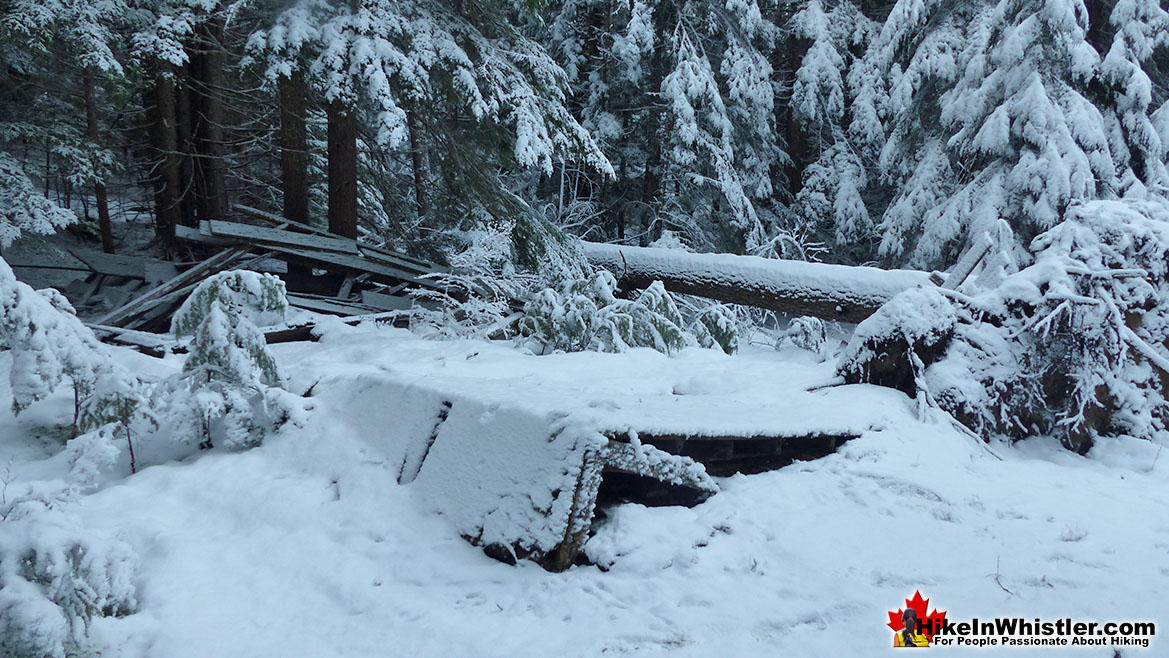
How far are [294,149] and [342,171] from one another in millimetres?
660

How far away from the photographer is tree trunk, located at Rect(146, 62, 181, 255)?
993cm

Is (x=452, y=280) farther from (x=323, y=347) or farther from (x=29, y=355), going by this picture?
(x=29, y=355)

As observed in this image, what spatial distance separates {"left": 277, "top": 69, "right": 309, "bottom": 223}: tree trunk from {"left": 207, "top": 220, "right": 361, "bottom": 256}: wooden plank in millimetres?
1039

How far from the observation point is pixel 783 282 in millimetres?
7980

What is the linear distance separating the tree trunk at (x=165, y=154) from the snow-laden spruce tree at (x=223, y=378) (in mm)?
6748

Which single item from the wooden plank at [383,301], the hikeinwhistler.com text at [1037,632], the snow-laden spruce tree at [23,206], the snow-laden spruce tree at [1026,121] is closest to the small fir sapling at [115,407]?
the hikeinwhistler.com text at [1037,632]

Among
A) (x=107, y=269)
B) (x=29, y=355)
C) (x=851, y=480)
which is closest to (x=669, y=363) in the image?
(x=851, y=480)

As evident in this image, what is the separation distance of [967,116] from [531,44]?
793 centimetres

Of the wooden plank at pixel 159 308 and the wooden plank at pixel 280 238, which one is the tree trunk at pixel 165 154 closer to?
the wooden plank at pixel 280 238

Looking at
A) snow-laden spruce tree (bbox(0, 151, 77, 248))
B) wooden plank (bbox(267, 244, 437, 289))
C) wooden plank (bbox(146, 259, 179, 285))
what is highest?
snow-laden spruce tree (bbox(0, 151, 77, 248))

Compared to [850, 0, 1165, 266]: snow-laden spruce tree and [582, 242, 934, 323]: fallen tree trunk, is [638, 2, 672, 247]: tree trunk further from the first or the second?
[582, 242, 934, 323]: fallen tree trunk
